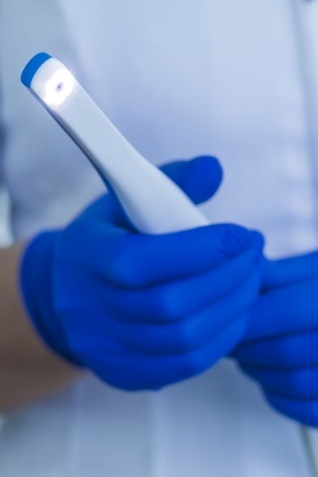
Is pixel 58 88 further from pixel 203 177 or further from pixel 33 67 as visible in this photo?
pixel 203 177

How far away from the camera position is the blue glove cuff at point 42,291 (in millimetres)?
479

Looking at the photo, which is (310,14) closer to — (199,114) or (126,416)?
(199,114)

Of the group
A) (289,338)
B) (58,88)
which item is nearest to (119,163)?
(58,88)

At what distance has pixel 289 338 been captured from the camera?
47cm

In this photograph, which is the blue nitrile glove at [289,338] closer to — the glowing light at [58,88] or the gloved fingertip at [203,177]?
the gloved fingertip at [203,177]

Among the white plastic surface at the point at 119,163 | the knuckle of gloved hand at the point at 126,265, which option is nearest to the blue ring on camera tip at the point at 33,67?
the white plastic surface at the point at 119,163

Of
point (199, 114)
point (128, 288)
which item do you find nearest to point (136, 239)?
point (128, 288)

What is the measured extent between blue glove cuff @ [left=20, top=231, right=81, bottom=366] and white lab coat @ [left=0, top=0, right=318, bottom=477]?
0.06 m

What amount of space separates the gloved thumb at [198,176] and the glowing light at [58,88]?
134 mm

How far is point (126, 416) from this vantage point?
512mm

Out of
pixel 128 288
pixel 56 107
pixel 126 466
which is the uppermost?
pixel 56 107

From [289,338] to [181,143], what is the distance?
15cm

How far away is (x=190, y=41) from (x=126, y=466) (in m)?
0.27

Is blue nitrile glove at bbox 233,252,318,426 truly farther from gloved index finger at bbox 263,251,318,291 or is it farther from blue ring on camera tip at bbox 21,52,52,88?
blue ring on camera tip at bbox 21,52,52,88
